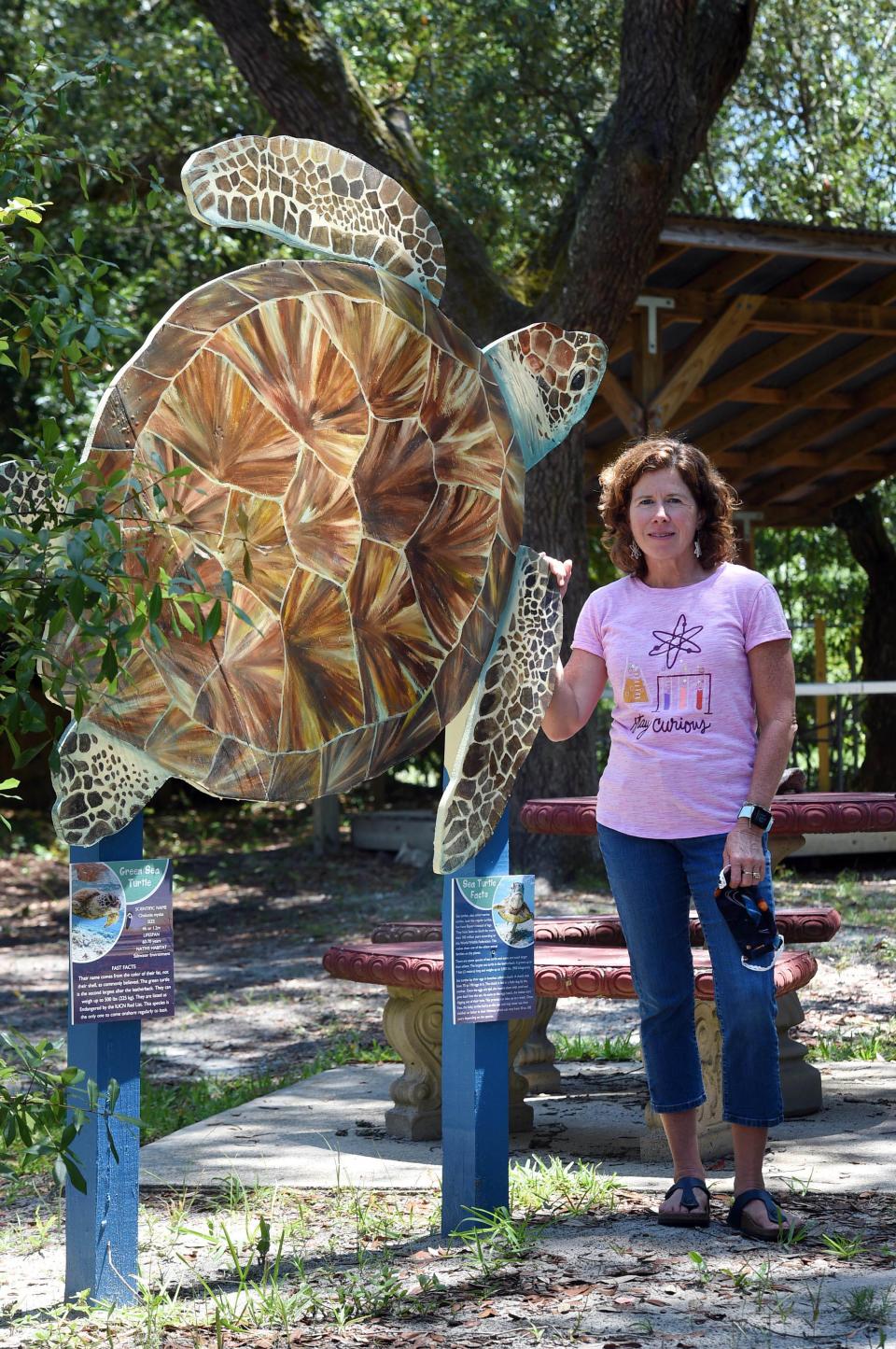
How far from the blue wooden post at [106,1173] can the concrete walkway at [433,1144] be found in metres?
0.87

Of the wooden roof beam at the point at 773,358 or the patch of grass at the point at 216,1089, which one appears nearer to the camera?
the patch of grass at the point at 216,1089

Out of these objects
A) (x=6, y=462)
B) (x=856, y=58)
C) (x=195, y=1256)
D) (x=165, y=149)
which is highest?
(x=856, y=58)

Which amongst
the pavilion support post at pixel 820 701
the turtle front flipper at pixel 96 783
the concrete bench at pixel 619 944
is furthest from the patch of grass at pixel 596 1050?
the pavilion support post at pixel 820 701

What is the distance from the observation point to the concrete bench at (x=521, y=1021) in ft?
13.2

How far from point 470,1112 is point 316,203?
2094mm

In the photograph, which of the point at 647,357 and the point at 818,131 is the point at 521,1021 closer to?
the point at 647,357

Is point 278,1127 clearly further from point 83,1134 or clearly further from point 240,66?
point 240,66

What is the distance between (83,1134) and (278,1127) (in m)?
1.64

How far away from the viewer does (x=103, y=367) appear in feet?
8.80

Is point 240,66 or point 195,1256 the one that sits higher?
point 240,66

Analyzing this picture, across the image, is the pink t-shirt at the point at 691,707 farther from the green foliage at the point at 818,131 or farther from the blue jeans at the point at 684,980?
the green foliage at the point at 818,131

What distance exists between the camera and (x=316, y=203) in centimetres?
329

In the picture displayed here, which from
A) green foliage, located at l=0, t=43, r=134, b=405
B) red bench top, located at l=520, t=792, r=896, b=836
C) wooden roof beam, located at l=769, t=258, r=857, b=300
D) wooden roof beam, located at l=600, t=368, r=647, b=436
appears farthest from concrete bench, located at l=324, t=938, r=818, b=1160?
wooden roof beam, located at l=769, t=258, r=857, b=300

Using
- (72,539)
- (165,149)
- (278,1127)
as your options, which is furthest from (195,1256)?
(165,149)
